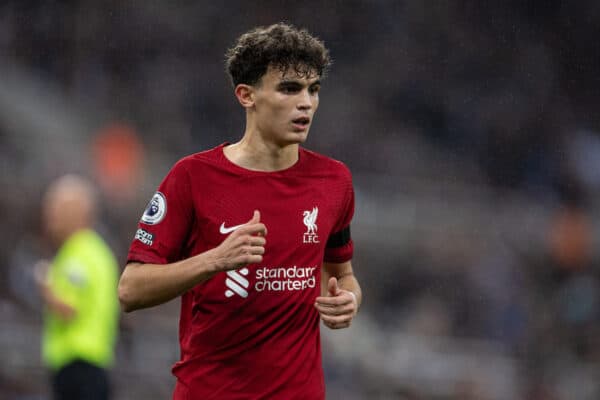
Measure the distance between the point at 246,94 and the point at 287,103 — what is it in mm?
219

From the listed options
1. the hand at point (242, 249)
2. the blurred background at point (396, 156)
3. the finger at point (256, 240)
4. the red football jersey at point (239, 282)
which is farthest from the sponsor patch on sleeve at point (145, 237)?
the blurred background at point (396, 156)

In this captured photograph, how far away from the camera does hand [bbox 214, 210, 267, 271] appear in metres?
3.69

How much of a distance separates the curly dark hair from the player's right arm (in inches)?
25.1

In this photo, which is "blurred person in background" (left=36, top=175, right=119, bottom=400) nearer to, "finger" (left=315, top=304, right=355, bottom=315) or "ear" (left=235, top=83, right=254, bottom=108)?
"ear" (left=235, top=83, right=254, bottom=108)

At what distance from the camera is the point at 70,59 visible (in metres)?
16.2

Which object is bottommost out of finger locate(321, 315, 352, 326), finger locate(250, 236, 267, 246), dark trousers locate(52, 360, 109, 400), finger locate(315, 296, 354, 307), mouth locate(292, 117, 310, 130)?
dark trousers locate(52, 360, 109, 400)

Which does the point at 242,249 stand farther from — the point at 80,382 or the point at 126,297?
the point at 80,382

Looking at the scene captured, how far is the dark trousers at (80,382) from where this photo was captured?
7.63 meters

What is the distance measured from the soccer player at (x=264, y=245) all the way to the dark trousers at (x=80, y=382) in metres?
3.55

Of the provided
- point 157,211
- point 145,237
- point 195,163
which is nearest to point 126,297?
point 145,237

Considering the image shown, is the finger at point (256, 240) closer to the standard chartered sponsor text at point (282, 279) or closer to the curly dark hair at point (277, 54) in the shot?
the standard chartered sponsor text at point (282, 279)

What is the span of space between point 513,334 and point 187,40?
22.3 ft

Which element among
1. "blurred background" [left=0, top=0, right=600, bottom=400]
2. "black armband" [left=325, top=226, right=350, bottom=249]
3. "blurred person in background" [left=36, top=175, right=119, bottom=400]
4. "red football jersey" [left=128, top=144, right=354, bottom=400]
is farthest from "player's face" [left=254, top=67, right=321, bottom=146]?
"blurred background" [left=0, top=0, right=600, bottom=400]

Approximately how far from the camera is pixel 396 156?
15.2 m
